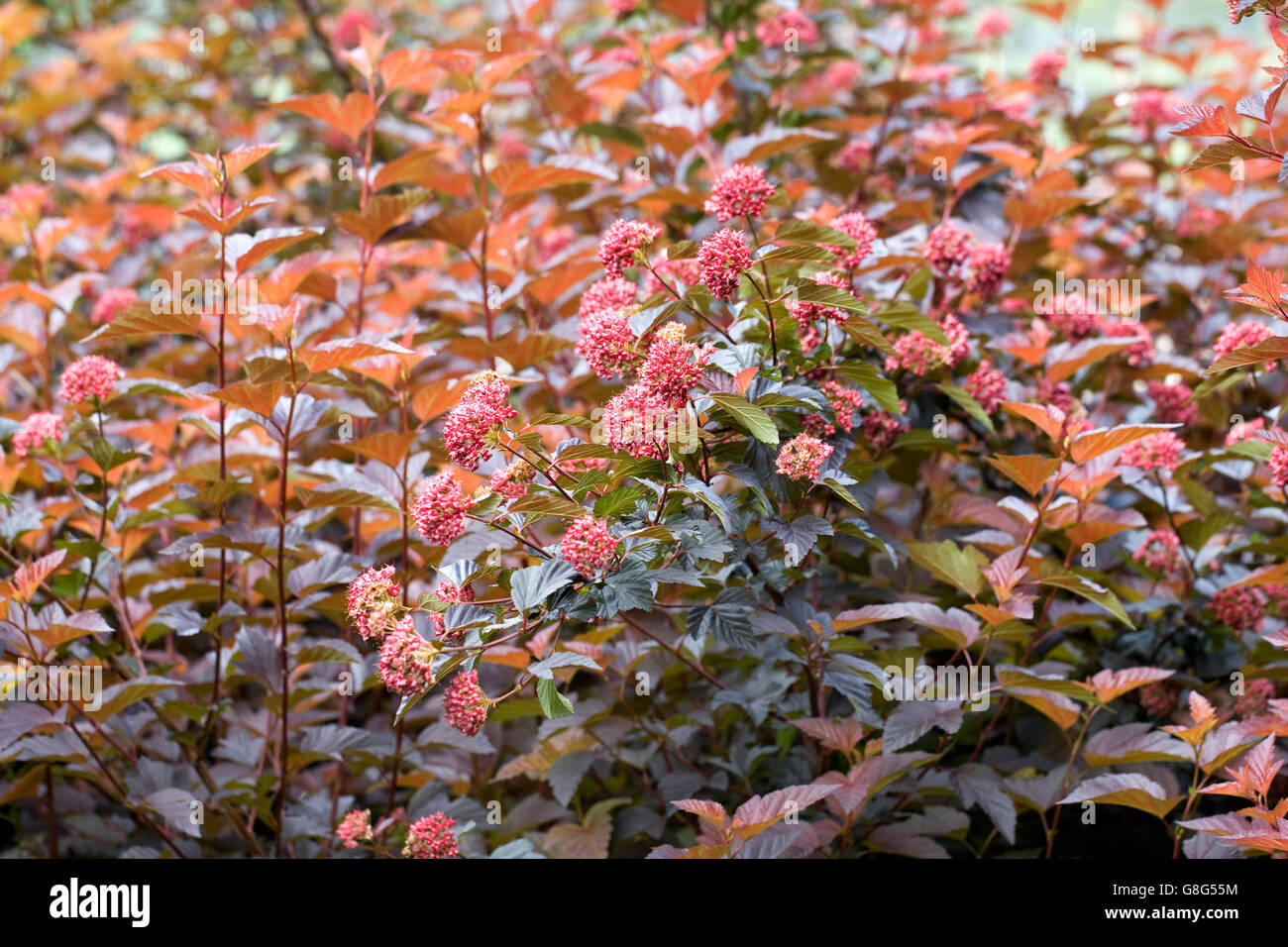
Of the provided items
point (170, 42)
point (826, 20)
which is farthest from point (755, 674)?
point (170, 42)

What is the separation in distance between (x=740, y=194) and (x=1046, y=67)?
70.8 inches

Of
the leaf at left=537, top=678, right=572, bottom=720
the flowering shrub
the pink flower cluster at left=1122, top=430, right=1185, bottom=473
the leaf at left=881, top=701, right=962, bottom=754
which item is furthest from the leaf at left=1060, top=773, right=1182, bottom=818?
the leaf at left=537, top=678, right=572, bottom=720

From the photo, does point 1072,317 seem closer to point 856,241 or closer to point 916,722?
point 856,241

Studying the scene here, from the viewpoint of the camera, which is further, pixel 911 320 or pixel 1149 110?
pixel 1149 110

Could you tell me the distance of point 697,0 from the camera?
301cm

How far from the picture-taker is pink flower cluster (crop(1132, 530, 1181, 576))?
6.97 feet

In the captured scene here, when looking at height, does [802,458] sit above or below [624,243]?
below

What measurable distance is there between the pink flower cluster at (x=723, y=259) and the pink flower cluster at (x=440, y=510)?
19.6 inches

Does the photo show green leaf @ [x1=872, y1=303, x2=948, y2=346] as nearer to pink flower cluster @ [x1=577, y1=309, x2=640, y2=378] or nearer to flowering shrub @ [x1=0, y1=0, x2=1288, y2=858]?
flowering shrub @ [x1=0, y1=0, x2=1288, y2=858]

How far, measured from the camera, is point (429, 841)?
181 cm

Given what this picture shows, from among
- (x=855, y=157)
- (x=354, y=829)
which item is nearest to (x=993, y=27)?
(x=855, y=157)

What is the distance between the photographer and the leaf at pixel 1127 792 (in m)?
1.70

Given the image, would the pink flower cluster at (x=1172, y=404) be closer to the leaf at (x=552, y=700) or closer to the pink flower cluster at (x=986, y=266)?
the pink flower cluster at (x=986, y=266)

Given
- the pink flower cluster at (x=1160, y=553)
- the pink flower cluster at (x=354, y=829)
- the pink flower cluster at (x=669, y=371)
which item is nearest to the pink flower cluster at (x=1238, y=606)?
the pink flower cluster at (x=1160, y=553)
